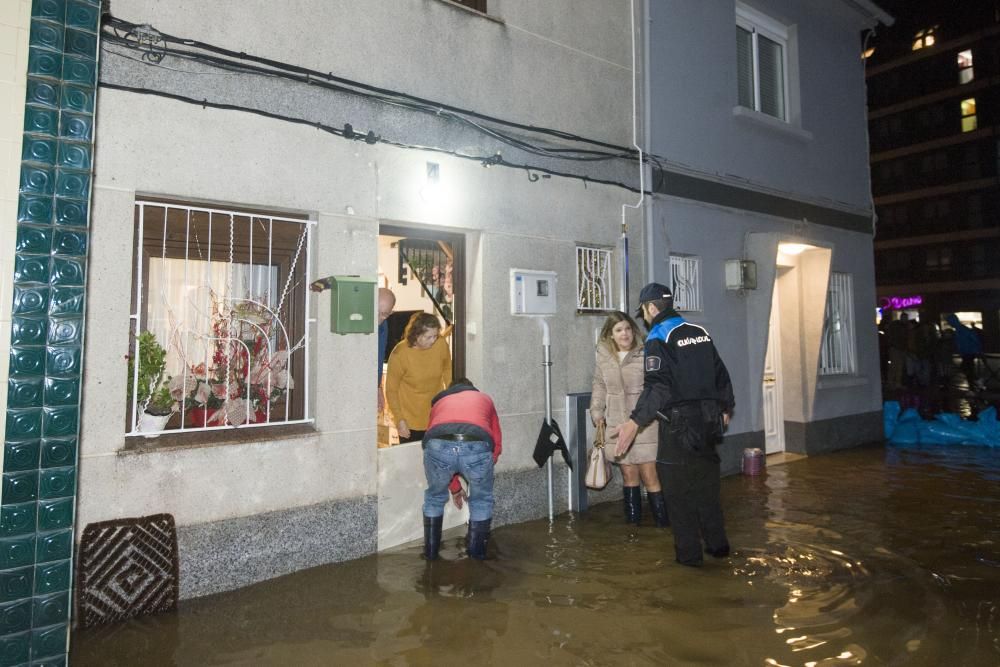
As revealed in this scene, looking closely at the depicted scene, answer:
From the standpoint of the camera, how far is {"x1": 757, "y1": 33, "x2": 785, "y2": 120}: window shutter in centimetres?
928

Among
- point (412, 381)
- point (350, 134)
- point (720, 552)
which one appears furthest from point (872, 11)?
point (412, 381)

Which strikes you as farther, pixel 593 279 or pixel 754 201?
pixel 754 201

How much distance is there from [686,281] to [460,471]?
4.17 meters

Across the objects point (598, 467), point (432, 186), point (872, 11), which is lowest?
point (598, 467)

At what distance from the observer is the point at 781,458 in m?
9.12

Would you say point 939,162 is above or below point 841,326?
above

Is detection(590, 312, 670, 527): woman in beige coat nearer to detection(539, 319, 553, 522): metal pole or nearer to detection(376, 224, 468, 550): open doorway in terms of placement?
detection(539, 319, 553, 522): metal pole

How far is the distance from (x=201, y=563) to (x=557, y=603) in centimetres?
233

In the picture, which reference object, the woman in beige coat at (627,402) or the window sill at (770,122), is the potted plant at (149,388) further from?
the window sill at (770,122)

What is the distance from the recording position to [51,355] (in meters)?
2.87

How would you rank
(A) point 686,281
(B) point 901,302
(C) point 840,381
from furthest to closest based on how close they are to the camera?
1. (B) point 901,302
2. (C) point 840,381
3. (A) point 686,281

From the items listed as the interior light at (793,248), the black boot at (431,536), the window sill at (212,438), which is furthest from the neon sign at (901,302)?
the window sill at (212,438)

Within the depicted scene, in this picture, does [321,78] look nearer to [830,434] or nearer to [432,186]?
[432,186]

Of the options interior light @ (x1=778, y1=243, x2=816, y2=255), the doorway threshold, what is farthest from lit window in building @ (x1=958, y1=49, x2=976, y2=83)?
the doorway threshold
